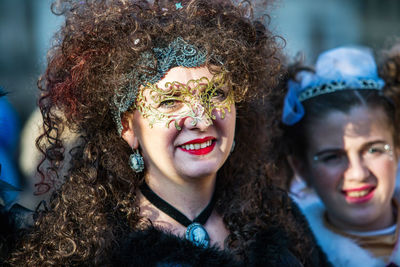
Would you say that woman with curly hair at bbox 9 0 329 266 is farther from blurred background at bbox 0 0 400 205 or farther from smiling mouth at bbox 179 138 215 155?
blurred background at bbox 0 0 400 205

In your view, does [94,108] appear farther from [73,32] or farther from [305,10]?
[305,10]

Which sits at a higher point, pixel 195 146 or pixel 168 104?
pixel 168 104

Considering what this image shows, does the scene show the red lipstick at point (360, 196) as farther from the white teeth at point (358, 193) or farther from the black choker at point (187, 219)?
the black choker at point (187, 219)

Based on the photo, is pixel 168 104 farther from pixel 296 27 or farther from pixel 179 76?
pixel 296 27

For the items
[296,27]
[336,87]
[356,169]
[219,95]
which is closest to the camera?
[219,95]

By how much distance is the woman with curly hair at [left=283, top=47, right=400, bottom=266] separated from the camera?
298 centimetres

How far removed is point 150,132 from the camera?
7.52 feet

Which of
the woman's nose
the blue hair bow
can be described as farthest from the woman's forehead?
the woman's nose

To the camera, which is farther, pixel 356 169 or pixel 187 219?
pixel 356 169

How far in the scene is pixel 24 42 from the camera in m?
10.8

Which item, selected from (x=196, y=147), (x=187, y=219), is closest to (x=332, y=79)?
(x=196, y=147)

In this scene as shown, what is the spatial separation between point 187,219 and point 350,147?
1.11 m

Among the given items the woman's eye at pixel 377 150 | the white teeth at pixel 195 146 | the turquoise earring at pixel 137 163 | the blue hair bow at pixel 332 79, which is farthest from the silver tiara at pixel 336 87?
the turquoise earring at pixel 137 163

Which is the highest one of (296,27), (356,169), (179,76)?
(296,27)
